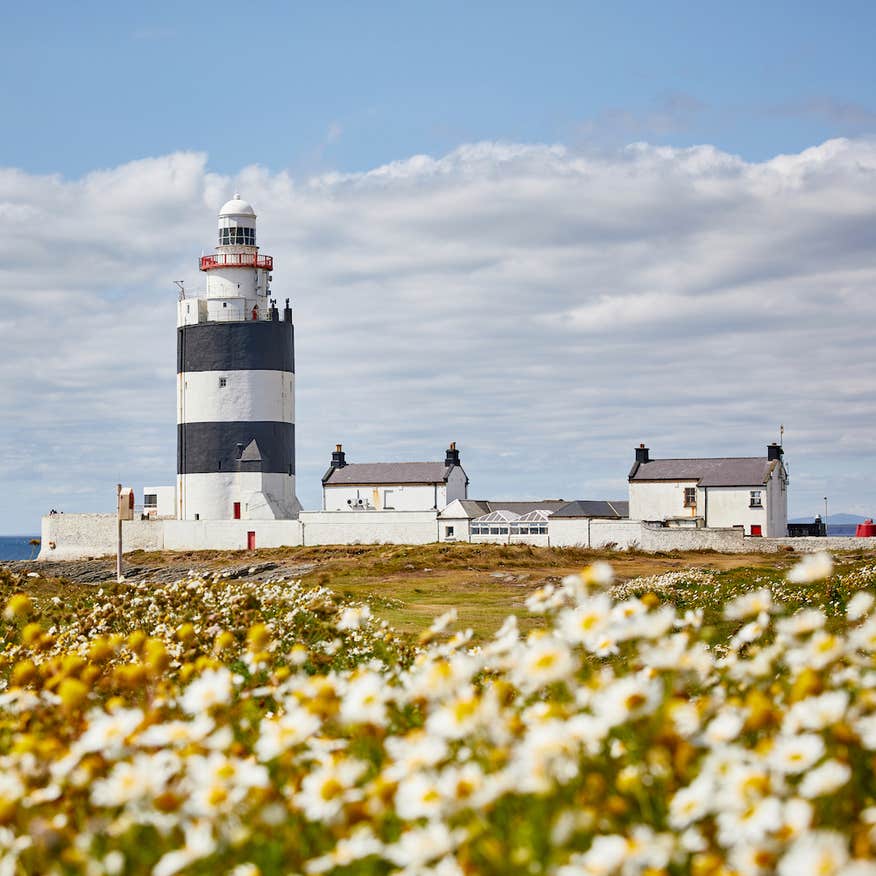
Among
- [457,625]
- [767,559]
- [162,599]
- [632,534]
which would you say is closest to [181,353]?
[632,534]

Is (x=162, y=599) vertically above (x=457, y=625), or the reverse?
(x=162, y=599)

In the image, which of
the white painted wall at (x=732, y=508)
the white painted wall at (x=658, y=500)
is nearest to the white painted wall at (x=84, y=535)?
the white painted wall at (x=658, y=500)

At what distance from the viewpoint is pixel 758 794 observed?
342 centimetres

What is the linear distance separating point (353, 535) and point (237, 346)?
36.7 feet

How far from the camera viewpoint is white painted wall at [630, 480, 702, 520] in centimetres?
6688

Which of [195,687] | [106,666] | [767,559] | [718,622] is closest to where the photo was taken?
[195,687]

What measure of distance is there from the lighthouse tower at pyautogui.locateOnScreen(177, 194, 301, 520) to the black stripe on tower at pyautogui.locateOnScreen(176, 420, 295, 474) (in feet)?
0.16

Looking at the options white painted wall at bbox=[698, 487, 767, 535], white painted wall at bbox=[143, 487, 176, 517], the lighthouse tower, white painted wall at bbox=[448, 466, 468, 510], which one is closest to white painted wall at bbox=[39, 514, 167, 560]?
white painted wall at bbox=[143, 487, 176, 517]

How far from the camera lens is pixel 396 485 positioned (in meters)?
73.4

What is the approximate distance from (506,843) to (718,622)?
14136 mm

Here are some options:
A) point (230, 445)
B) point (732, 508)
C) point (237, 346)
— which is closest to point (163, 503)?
point (230, 445)

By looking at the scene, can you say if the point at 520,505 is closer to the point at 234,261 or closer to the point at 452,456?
the point at 452,456

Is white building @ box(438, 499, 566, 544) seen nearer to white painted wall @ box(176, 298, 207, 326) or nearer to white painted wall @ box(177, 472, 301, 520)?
white painted wall @ box(177, 472, 301, 520)

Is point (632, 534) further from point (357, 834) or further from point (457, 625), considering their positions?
point (357, 834)
